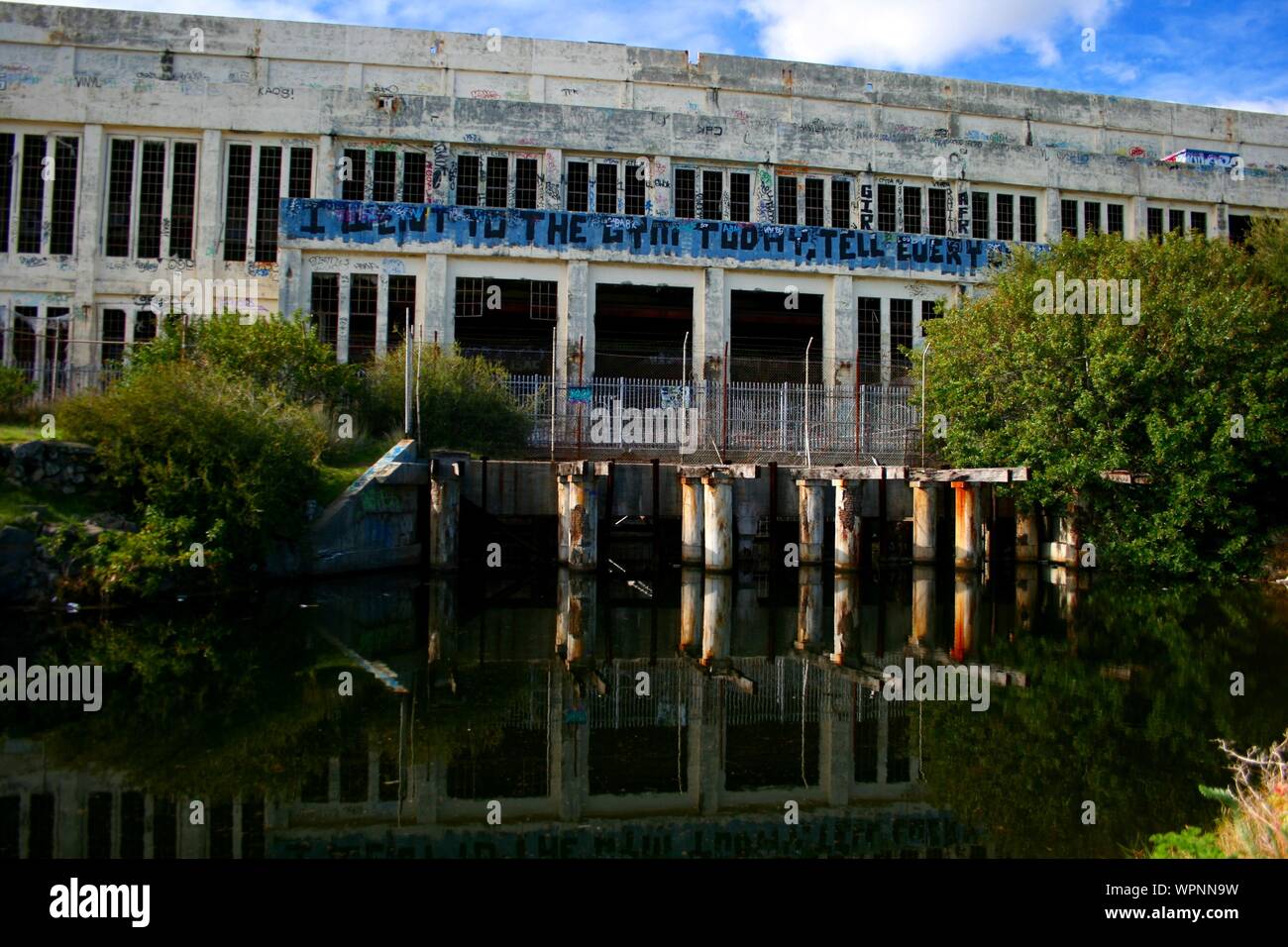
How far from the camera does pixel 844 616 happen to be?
16.4 metres

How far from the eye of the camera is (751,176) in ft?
107

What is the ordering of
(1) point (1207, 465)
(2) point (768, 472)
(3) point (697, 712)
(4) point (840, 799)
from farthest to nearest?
1. (2) point (768, 472)
2. (1) point (1207, 465)
3. (3) point (697, 712)
4. (4) point (840, 799)

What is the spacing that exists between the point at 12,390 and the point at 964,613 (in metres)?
17.7

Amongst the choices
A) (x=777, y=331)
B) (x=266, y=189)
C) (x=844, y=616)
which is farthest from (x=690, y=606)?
(x=266, y=189)

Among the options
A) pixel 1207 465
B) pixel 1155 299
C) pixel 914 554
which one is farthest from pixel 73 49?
pixel 1207 465

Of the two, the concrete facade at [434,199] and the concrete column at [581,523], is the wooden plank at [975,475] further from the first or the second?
the concrete facade at [434,199]

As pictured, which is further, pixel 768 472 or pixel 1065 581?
pixel 768 472

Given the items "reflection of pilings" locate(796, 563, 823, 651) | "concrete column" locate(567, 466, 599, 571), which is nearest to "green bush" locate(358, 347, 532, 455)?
"concrete column" locate(567, 466, 599, 571)

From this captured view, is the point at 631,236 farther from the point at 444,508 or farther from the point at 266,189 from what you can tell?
the point at 444,508

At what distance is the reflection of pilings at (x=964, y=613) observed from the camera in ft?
45.3

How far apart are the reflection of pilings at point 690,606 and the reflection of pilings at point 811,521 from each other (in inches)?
93.3

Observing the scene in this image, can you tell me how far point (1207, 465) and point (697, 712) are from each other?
15159mm

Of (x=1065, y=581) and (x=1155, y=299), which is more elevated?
(x=1155, y=299)
